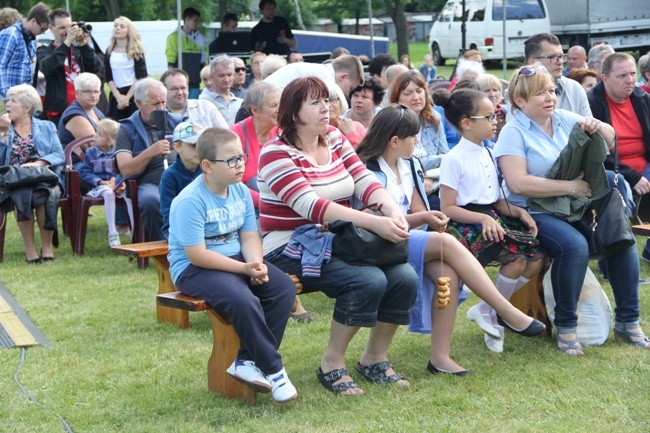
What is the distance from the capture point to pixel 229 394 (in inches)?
179

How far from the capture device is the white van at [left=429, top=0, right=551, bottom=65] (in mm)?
25719

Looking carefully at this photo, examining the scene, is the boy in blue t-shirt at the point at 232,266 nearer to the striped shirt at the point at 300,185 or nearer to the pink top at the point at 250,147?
the striped shirt at the point at 300,185

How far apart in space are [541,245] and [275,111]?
180 cm

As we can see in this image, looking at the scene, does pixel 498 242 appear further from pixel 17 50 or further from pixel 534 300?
pixel 17 50

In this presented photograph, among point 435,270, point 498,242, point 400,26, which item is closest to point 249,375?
point 435,270

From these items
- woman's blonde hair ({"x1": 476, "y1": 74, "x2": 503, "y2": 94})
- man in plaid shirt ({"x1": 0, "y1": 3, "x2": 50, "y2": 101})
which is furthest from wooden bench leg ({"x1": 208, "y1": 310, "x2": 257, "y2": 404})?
man in plaid shirt ({"x1": 0, "y1": 3, "x2": 50, "y2": 101})

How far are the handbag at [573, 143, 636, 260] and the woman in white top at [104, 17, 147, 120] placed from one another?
21.5 ft

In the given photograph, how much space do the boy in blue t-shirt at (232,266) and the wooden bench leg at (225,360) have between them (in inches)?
4.1

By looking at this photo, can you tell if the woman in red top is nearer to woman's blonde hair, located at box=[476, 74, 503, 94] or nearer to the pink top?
the pink top

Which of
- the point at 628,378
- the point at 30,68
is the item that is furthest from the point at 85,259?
the point at 628,378

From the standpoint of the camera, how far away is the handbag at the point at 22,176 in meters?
8.05

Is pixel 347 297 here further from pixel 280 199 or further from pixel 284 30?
pixel 284 30

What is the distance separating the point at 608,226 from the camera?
5254mm

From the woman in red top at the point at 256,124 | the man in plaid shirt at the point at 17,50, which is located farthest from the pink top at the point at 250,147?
the man in plaid shirt at the point at 17,50
